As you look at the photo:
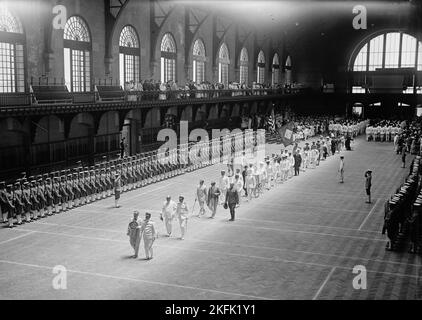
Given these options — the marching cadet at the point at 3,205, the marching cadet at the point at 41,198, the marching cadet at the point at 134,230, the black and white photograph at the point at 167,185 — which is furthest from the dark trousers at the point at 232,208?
the marching cadet at the point at 3,205

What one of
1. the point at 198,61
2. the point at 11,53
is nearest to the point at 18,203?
the point at 11,53

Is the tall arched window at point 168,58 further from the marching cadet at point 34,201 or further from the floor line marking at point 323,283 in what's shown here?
the floor line marking at point 323,283

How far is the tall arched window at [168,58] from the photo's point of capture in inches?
1426

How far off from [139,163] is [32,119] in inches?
199

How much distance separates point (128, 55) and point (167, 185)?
10.6 metres

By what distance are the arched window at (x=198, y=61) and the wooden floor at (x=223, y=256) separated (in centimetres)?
2021

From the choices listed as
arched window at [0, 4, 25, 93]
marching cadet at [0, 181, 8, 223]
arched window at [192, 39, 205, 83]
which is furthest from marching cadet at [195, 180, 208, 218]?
arched window at [192, 39, 205, 83]

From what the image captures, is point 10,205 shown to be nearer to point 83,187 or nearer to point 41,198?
point 41,198

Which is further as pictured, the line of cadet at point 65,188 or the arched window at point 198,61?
the arched window at point 198,61

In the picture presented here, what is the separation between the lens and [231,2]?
125 ft

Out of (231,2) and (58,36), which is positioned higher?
(231,2)

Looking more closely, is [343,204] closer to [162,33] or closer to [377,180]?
[377,180]

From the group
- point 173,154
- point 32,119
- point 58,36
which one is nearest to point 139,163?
point 173,154

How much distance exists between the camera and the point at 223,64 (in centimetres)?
4672
